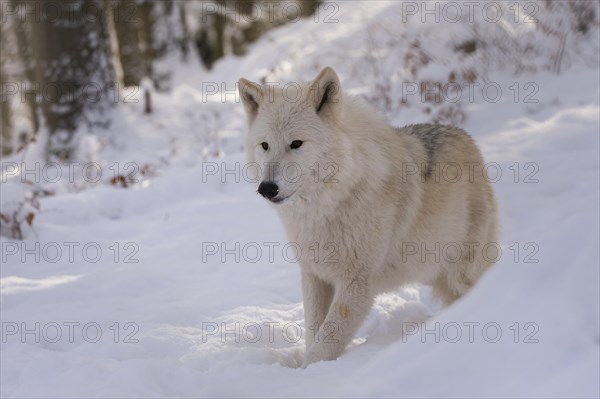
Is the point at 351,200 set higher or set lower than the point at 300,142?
lower

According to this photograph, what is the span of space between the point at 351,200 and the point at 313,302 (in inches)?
29.3

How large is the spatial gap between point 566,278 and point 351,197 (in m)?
1.50

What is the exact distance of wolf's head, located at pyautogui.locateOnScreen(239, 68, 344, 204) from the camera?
10.7 ft

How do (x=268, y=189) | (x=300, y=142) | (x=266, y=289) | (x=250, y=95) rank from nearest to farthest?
(x=268, y=189)
(x=300, y=142)
(x=250, y=95)
(x=266, y=289)

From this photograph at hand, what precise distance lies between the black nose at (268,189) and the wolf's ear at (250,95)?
2.28 ft

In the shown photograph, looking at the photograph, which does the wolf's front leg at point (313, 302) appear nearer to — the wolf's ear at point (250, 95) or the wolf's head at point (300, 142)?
the wolf's head at point (300, 142)

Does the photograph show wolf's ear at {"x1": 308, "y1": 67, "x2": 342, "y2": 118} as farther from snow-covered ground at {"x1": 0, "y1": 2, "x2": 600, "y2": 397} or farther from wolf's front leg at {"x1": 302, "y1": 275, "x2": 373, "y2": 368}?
snow-covered ground at {"x1": 0, "y1": 2, "x2": 600, "y2": 397}

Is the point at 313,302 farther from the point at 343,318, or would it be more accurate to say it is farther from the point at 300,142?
the point at 300,142

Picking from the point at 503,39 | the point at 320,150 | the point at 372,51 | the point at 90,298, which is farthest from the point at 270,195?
the point at 372,51

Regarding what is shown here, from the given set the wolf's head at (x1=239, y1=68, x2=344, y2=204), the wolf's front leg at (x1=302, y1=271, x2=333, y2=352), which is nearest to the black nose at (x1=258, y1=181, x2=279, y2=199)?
the wolf's head at (x1=239, y1=68, x2=344, y2=204)

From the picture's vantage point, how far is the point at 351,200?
3389 millimetres

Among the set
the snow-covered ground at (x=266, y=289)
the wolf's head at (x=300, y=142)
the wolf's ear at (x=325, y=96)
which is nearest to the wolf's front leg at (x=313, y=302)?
the snow-covered ground at (x=266, y=289)

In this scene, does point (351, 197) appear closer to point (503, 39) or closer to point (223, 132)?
point (503, 39)

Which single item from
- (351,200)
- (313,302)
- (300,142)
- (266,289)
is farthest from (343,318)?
(266,289)
